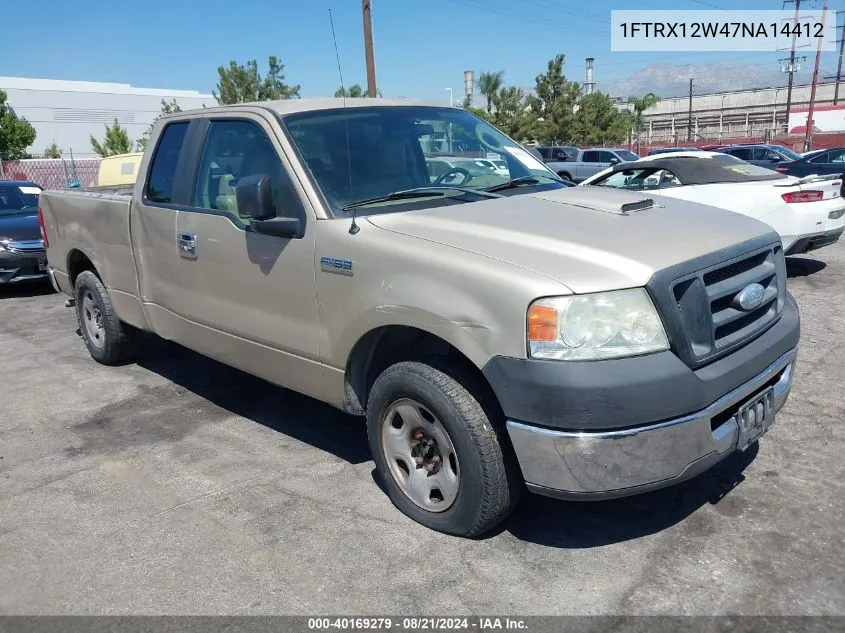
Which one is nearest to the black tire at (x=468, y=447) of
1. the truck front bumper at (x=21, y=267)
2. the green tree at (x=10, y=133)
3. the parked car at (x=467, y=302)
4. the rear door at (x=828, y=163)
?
the parked car at (x=467, y=302)

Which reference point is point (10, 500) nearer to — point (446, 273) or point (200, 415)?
point (200, 415)

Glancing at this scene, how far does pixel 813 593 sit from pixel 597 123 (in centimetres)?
4565

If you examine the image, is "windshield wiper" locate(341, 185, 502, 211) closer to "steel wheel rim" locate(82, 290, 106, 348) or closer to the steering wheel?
the steering wheel

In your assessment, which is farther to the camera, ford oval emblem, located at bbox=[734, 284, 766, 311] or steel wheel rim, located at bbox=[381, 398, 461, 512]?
steel wheel rim, located at bbox=[381, 398, 461, 512]

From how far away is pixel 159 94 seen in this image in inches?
3255

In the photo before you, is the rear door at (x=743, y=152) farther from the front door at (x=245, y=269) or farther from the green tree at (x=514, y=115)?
the front door at (x=245, y=269)

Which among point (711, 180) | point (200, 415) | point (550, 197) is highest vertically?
point (550, 197)

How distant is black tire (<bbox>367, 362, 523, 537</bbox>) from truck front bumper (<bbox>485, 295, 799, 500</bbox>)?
15cm

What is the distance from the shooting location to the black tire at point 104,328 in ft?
19.4

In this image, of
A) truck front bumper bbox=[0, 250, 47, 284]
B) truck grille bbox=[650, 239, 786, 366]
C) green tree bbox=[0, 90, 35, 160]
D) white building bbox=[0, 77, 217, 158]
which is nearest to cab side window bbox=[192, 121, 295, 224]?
truck grille bbox=[650, 239, 786, 366]

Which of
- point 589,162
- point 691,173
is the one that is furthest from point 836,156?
point 691,173

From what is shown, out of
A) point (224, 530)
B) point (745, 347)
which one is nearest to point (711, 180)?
point (745, 347)

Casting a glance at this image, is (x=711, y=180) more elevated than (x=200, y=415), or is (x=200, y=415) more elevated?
(x=711, y=180)

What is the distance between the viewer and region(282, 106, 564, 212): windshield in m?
3.83
